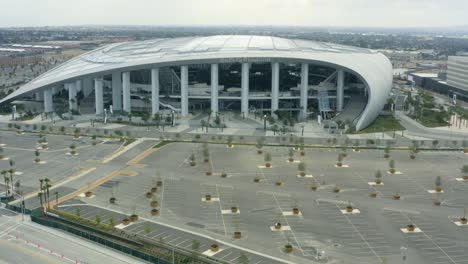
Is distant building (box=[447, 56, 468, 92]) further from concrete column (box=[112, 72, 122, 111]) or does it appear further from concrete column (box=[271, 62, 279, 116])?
concrete column (box=[112, 72, 122, 111])

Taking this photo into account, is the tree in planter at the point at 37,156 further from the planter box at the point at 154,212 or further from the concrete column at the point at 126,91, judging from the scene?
the concrete column at the point at 126,91

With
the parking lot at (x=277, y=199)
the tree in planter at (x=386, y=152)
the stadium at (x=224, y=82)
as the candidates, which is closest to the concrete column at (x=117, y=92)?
the stadium at (x=224, y=82)

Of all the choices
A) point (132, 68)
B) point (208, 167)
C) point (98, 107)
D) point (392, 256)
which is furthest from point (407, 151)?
point (98, 107)

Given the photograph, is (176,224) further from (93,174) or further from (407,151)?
(407,151)

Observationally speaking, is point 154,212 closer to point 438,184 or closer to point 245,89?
point 438,184

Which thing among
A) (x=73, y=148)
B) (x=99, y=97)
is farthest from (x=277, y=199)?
(x=99, y=97)
